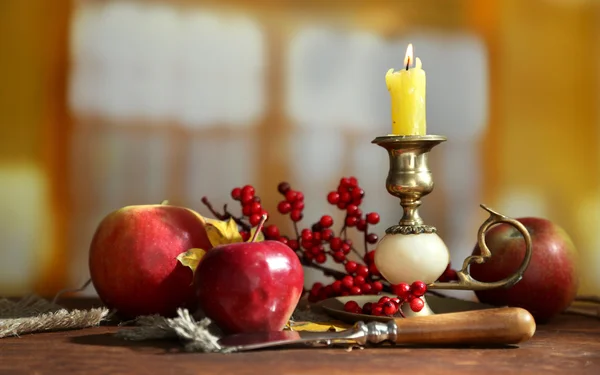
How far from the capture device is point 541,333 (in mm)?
856

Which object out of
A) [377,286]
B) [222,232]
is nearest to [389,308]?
[377,286]

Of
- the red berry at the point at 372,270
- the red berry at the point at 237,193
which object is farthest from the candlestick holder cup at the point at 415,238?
the red berry at the point at 237,193

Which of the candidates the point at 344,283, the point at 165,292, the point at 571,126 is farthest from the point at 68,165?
the point at 571,126

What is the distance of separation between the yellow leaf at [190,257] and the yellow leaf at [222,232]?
4 centimetres

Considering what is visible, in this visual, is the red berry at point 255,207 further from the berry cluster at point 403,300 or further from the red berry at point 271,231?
the berry cluster at point 403,300

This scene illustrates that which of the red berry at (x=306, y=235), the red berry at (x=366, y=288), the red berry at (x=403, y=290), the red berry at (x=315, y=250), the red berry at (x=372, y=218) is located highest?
the red berry at (x=372, y=218)

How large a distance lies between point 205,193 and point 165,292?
1.31 feet

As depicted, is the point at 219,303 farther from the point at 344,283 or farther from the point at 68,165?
the point at 68,165

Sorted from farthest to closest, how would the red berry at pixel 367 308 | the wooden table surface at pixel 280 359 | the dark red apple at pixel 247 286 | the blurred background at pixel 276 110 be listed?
the blurred background at pixel 276 110, the red berry at pixel 367 308, the dark red apple at pixel 247 286, the wooden table surface at pixel 280 359

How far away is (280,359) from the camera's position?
655 mm

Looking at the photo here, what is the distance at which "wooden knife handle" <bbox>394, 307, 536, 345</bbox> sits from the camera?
27.9 inches

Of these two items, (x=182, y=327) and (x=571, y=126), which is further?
(x=571, y=126)

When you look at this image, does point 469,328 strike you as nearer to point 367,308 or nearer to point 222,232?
point 367,308

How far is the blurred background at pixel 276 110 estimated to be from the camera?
1241 mm
